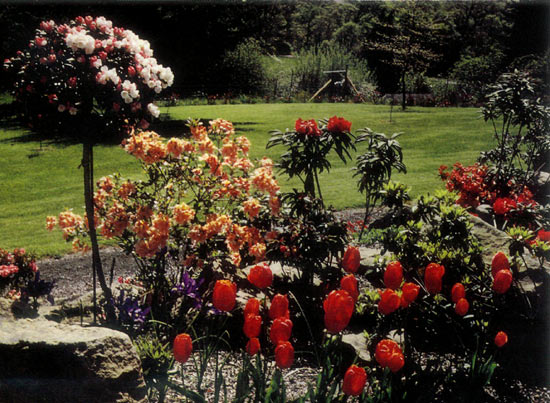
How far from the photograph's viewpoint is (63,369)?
2508 mm

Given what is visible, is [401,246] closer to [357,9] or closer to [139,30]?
[139,30]

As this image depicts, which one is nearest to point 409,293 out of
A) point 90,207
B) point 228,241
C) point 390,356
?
point 390,356

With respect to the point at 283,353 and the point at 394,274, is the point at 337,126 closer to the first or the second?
the point at 394,274

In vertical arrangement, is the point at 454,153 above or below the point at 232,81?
below

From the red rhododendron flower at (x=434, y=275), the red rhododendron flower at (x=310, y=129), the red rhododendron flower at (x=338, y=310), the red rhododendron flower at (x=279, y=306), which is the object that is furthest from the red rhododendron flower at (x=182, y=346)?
the red rhododendron flower at (x=310, y=129)

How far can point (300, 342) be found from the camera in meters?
3.96

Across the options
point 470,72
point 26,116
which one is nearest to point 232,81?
point 470,72

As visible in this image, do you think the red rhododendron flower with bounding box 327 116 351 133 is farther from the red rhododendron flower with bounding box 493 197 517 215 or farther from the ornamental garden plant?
the red rhododendron flower with bounding box 493 197 517 215

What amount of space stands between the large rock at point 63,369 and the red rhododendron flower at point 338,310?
41.6 inches

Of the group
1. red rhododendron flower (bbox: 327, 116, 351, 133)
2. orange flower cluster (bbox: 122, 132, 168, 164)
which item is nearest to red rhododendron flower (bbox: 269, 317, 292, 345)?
orange flower cluster (bbox: 122, 132, 168, 164)

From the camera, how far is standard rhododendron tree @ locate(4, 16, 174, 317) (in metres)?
4.18

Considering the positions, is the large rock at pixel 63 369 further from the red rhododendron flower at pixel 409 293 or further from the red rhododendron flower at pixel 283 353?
the red rhododendron flower at pixel 409 293

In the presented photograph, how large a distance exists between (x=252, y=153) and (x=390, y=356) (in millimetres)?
10754

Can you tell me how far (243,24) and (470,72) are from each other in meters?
13.9
